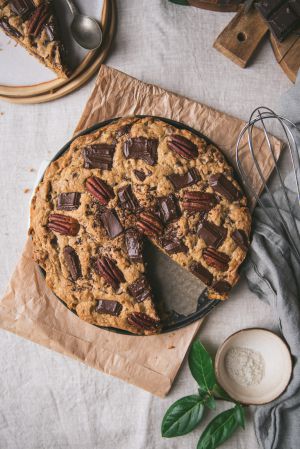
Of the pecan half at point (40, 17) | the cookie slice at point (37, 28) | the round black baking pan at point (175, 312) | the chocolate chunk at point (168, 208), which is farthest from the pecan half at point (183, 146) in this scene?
the pecan half at point (40, 17)

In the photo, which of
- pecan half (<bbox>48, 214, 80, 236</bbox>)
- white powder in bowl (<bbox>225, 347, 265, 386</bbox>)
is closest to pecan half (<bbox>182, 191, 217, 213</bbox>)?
pecan half (<bbox>48, 214, 80, 236</bbox>)

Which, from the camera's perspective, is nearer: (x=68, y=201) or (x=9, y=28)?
(x=68, y=201)

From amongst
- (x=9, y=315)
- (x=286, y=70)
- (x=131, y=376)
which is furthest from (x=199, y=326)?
(x=286, y=70)

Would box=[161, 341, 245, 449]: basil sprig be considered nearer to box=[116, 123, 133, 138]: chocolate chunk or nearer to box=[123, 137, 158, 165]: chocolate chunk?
box=[123, 137, 158, 165]: chocolate chunk

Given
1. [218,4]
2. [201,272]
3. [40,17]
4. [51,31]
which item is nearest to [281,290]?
[201,272]

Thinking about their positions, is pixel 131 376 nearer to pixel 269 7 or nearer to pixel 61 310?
pixel 61 310

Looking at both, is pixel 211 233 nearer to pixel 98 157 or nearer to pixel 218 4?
pixel 98 157

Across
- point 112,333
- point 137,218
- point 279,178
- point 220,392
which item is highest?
point 279,178
